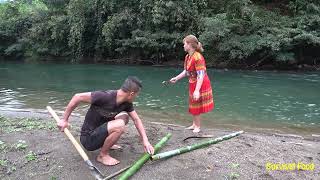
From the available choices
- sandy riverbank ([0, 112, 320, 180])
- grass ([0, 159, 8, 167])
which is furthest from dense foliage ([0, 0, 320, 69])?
grass ([0, 159, 8, 167])

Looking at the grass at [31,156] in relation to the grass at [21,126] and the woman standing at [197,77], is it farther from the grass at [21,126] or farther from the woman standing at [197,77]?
the woman standing at [197,77]

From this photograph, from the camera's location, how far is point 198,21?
829 inches

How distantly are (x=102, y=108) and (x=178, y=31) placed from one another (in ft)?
57.5

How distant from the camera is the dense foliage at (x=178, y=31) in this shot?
19.1 m

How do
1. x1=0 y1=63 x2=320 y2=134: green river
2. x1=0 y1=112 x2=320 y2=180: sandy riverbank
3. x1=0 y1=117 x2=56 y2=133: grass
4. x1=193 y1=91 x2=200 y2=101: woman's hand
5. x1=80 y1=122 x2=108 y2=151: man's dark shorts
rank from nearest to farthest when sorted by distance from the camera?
x1=0 y1=112 x2=320 y2=180: sandy riverbank → x1=80 y1=122 x2=108 y2=151: man's dark shorts → x1=193 y1=91 x2=200 y2=101: woman's hand → x1=0 y1=117 x2=56 y2=133: grass → x1=0 y1=63 x2=320 y2=134: green river

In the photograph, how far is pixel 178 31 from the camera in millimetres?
22094

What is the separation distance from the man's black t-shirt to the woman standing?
1.65 m

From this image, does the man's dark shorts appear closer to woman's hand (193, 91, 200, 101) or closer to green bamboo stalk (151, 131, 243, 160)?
green bamboo stalk (151, 131, 243, 160)

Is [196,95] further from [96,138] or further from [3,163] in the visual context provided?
[3,163]

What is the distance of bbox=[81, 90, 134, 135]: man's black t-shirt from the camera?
4.89 m

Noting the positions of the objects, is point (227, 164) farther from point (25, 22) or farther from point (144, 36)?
point (25, 22)

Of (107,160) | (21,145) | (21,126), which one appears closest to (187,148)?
(107,160)

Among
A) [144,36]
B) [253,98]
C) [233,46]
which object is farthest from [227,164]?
[144,36]

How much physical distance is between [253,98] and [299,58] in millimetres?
8397
